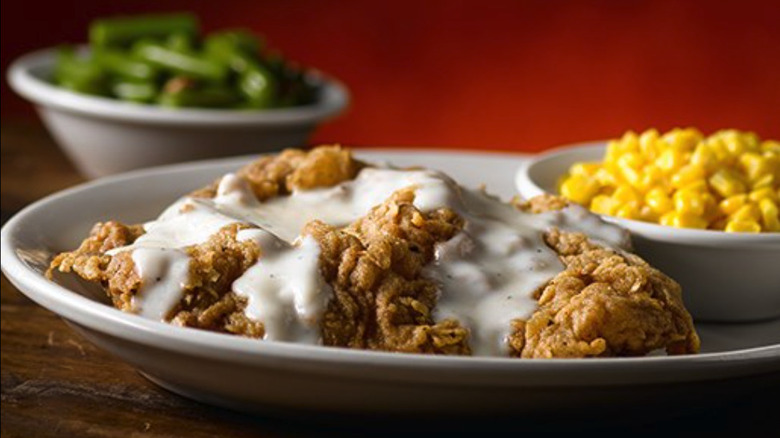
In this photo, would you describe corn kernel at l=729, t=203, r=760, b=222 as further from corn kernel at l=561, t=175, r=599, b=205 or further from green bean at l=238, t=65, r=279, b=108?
green bean at l=238, t=65, r=279, b=108

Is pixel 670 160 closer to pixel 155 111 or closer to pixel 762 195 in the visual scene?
pixel 762 195

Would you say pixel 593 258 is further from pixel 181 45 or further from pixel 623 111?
pixel 623 111

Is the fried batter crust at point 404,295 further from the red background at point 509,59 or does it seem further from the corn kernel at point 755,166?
the red background at point 509,59

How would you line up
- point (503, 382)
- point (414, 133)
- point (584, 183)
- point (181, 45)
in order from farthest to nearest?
point (414, 133), point (181, 45), point (584, 183), point (503, 382)

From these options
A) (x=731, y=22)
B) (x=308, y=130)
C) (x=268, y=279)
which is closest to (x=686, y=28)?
(x=731, y=22)

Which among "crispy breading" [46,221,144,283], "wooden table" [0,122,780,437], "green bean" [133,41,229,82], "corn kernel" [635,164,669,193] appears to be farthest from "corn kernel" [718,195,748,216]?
"green bean" [133,41,229,82]

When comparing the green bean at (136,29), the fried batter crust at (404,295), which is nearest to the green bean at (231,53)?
the green bean at (136,29)

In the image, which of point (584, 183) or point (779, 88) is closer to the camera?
point (584, 183)
